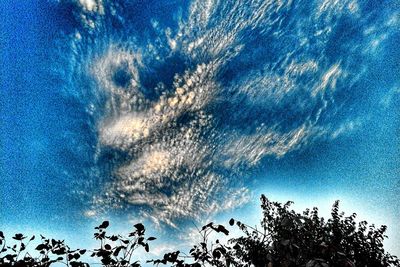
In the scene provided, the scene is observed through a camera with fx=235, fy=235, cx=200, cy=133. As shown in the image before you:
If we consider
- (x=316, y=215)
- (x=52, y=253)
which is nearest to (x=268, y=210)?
(x=316, y=215)

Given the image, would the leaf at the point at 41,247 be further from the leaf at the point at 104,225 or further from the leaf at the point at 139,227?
the leaf at the point at 139,227

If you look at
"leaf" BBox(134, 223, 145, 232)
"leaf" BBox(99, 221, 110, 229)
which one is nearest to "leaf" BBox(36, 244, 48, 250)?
"leaf" BBox(99, 221, 110, 229)

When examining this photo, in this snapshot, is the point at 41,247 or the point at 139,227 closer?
the point at 41,247

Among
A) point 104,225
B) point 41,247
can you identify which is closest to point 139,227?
point 104,225

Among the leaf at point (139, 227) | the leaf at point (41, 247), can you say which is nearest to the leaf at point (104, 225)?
the leaf at point (139, 227)

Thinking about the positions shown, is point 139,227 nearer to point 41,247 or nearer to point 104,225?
point 104,225

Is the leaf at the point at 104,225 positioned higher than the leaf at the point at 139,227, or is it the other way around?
the leaf at the point at 104,225

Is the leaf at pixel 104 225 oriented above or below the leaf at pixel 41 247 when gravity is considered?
above

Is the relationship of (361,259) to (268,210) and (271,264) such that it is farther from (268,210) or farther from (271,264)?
(271,264)

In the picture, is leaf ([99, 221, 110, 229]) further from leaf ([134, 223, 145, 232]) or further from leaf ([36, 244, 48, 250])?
leaf ([36, 244, 48, 250])

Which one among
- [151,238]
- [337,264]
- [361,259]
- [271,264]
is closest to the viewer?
[337,264]

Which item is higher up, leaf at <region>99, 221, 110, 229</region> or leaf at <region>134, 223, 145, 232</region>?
leaf at <region>99, 221, 110, 229</region>

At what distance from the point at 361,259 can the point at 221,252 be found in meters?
15.8

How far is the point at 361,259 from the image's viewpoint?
14.8 metres
